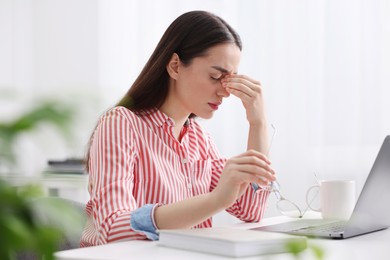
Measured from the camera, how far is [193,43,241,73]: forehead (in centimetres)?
172

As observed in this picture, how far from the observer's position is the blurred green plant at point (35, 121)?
208mm

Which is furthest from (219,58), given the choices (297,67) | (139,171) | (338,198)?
(297,67)

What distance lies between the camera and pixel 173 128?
178 cm

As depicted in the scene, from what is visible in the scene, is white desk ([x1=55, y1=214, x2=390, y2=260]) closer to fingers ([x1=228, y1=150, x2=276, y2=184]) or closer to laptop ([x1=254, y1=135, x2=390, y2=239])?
laptop ([x1=254, y1=135, x2=390, y2=239])

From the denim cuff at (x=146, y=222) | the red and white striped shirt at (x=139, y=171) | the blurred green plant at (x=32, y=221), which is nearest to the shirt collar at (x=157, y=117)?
the red and white striped shirt at (x=139, y=171)

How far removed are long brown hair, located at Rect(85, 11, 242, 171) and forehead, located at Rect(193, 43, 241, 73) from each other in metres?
0.01

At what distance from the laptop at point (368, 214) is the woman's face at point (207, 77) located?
385mm

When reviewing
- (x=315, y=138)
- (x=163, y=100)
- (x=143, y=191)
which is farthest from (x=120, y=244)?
(x=315, y=138)

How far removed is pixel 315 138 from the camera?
2.97m

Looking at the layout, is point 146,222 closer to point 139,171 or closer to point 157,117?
point 139,171

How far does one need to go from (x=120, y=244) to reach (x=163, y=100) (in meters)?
0.60

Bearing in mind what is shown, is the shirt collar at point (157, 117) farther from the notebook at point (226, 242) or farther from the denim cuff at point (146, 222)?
the notebook at point (226, 242)

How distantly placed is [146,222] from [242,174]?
0.24 metres

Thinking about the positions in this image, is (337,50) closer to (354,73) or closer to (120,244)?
(354,73)
